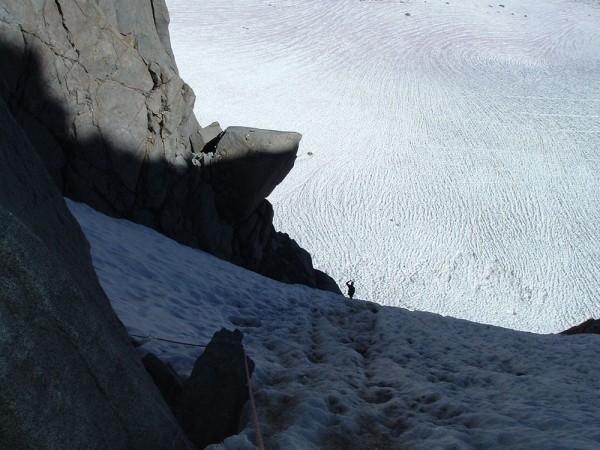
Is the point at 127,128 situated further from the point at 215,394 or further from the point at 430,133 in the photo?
the point at 430,133

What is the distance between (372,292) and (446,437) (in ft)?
37.2

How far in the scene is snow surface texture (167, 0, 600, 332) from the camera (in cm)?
1694

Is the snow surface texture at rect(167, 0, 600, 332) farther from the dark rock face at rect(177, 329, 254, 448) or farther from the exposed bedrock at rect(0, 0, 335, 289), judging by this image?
the dark rock face at rect(177, 329, 254, 448)

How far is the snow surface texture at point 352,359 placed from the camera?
4.56 meters

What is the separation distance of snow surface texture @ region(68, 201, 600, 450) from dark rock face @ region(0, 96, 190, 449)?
3.41 feet

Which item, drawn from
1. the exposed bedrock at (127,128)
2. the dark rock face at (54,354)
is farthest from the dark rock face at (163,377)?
the exposed bedrock at (127,128)

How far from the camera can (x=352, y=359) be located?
21.7 ft

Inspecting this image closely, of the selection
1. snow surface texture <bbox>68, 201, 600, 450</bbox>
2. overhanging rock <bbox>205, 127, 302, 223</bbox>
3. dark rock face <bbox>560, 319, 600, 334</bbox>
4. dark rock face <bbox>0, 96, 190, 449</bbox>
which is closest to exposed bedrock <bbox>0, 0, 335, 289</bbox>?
overhanging rock <bbox>205, 127, 302, 223</bbox>

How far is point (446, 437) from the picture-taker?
4.48m

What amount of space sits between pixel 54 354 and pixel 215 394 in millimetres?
1870

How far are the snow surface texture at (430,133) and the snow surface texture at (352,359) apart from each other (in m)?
6.98

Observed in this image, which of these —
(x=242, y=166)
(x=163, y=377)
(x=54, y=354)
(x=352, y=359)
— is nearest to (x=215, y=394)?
(x=163, y=377)

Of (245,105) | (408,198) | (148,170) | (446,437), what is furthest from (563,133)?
(446,437)

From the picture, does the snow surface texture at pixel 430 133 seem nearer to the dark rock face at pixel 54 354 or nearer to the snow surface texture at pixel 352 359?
the snow surface texture at pixel 352 359
